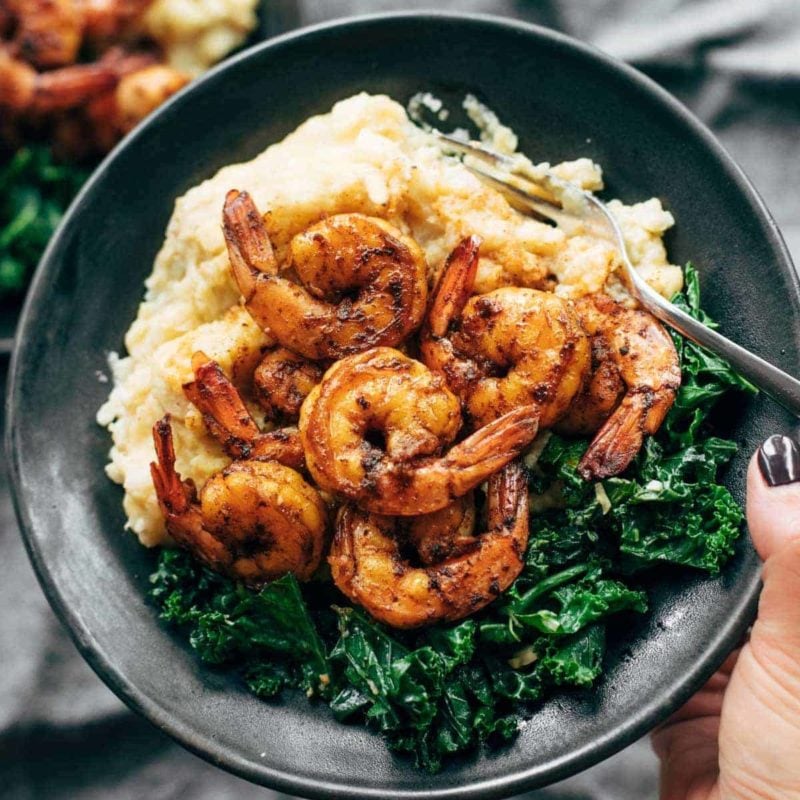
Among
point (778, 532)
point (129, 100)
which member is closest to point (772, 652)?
point (778, 532)

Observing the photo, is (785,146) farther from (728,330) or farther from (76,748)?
(76,748)

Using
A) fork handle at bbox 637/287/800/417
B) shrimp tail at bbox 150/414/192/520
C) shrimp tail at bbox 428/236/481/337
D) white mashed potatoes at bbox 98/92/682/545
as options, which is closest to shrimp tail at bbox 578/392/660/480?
fork handle at bbox 637/287/800/417

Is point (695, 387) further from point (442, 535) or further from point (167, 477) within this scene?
point (167, 477)

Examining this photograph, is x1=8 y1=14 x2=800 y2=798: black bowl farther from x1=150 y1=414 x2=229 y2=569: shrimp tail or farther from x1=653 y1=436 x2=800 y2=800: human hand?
x1=150 y1=414 x2=229 y2=569: shrimp tail

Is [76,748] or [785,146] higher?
[785,146]

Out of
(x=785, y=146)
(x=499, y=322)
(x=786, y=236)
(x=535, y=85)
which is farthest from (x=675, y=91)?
(x=499, y=322)
